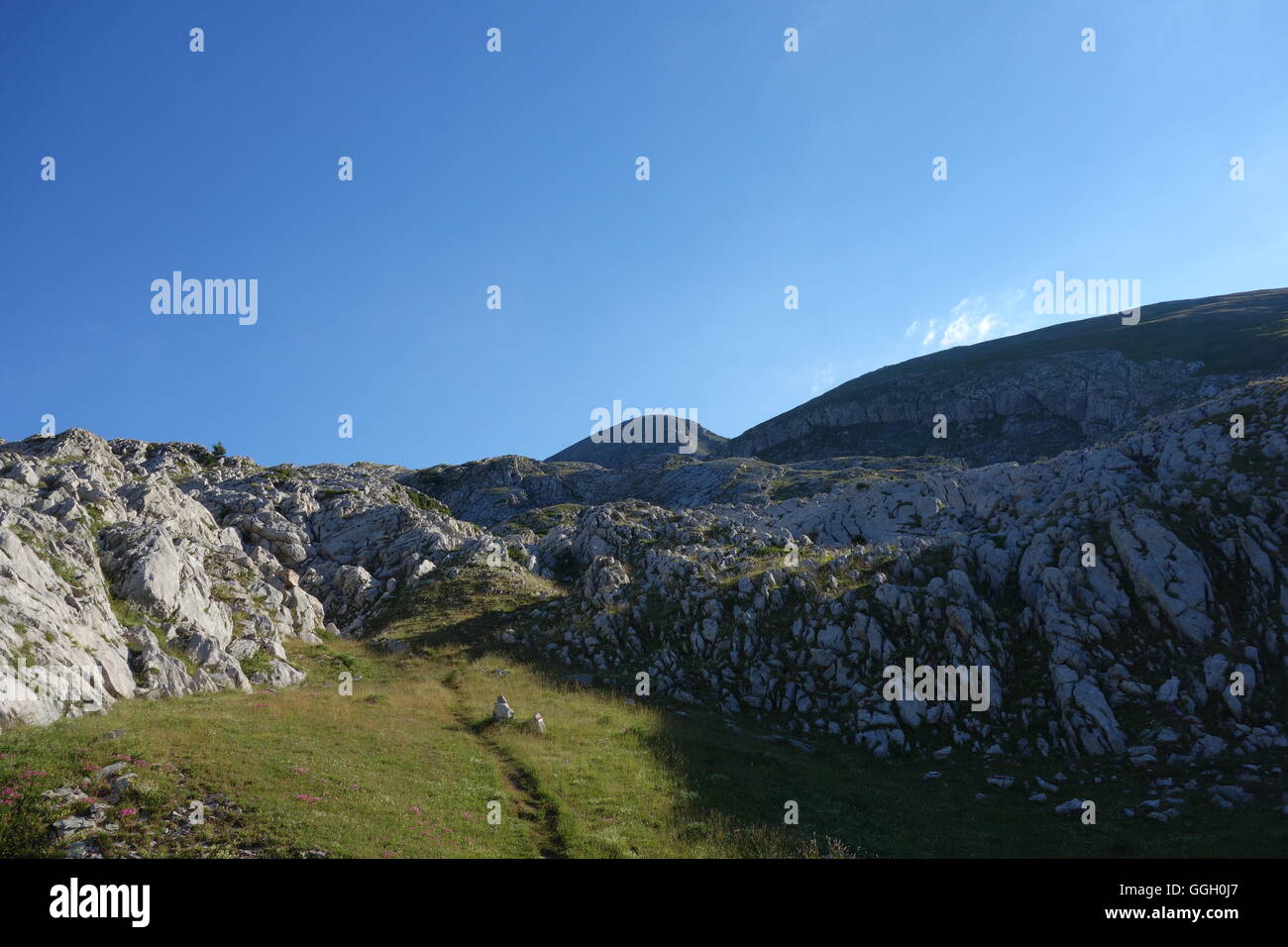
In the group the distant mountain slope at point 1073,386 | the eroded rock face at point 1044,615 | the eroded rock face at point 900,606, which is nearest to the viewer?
the eroded rock face at point 900,606

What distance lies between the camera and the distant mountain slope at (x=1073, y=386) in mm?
141875

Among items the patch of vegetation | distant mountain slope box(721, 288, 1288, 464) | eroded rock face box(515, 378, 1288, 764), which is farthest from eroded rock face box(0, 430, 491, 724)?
distant mountain slope box(721, 288, 1288, 464)

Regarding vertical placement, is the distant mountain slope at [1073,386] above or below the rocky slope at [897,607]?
above

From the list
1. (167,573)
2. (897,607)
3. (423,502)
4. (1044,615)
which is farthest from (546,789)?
(423,502)

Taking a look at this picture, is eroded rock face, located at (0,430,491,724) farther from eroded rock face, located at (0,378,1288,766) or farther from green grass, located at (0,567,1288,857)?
green grass, located at (0,567,1288,857)

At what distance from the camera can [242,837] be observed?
1623 cm

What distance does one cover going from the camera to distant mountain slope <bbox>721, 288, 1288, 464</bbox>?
14188 centimetres

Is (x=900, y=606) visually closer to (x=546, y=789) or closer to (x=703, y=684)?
(x=703, y=684)

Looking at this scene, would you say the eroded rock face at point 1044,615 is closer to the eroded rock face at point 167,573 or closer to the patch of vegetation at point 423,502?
the eroded rock face at point 167,573

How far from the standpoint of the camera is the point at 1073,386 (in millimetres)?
156875

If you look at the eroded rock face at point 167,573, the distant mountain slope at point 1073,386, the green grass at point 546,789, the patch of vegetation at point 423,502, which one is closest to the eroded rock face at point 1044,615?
the green grass at point 546,789
